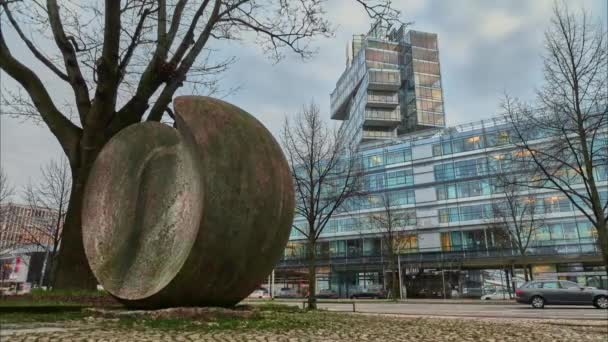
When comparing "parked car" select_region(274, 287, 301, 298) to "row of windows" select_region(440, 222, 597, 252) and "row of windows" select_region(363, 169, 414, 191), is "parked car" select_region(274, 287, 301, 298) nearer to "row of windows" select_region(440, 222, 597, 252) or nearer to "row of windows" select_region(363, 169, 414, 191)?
"row of windows" select_region(363, 169, 414, 191)

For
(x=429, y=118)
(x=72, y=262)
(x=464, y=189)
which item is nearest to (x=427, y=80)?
(x=429, y=118)

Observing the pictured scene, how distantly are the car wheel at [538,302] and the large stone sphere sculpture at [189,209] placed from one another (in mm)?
20011

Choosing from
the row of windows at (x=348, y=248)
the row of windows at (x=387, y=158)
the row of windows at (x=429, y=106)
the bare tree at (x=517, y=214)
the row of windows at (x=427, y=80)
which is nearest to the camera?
the bare tree at (x=517, y=214)

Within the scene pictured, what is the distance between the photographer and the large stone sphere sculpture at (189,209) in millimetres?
6156

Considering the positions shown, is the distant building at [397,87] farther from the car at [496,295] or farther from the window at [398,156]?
the car at [496,295]

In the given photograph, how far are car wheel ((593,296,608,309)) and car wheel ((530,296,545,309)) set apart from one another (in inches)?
85.8

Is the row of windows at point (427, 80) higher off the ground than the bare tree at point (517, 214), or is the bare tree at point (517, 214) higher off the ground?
the row of windows at point (427, 80)

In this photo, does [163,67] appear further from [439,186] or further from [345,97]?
[345,97]

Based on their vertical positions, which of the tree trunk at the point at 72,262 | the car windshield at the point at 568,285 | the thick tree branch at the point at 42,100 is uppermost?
the thick tree branch at the point at 42,100

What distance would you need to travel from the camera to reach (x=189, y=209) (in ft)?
22.0

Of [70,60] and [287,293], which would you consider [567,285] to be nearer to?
[70,60]

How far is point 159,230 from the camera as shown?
7.05 metres

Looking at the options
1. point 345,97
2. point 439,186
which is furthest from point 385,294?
point 345,97

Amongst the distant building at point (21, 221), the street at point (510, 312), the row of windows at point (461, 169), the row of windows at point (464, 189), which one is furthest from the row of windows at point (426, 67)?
the distant building at point (21, 221)
